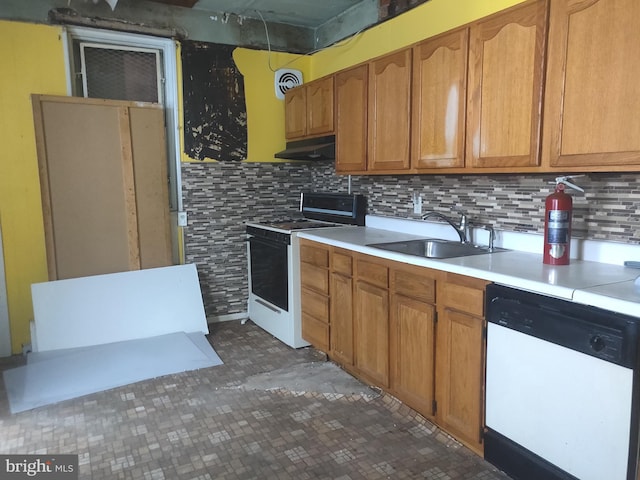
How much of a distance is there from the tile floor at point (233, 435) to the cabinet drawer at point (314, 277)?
2.44 feet

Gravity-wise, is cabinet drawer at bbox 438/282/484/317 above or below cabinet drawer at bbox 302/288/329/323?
above

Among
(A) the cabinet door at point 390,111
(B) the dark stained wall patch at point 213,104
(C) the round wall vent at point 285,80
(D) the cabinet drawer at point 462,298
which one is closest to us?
(D) the cabinet drawer at point 462,298

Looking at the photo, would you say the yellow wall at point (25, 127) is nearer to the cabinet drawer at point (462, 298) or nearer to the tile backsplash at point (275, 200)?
the tile backsplash at point (275, 200)

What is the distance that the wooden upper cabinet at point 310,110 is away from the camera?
3.59 metres

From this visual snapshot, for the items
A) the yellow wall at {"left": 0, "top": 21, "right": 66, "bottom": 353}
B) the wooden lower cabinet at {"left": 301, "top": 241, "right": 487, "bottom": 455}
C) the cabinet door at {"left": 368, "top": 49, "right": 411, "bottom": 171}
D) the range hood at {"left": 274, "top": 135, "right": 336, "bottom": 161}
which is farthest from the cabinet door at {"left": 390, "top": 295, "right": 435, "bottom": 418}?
the yellow wall at {"left": 0, "top": 21, "right": 66, "bottom": 353}

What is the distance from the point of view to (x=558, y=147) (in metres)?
1.99

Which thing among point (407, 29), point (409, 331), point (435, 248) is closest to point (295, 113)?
point (407, 29)

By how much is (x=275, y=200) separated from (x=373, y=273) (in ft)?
6.32

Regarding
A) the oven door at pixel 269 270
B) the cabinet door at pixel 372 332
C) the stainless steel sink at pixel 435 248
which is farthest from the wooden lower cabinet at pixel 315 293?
the stainless steel sink at pixel 435 248

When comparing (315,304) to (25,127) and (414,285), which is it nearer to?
(414,285)

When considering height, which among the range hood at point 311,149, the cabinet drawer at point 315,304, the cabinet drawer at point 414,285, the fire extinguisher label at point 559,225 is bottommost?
the cabinet drawer at point 315,304

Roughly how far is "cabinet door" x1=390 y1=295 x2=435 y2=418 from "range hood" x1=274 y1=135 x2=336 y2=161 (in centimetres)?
147

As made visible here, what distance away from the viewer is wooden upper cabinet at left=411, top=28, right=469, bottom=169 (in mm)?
2438

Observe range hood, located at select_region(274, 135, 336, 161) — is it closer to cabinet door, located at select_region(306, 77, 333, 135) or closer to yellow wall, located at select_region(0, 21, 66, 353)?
cabinet door, located at select_region(306, 77, 333, 135)
